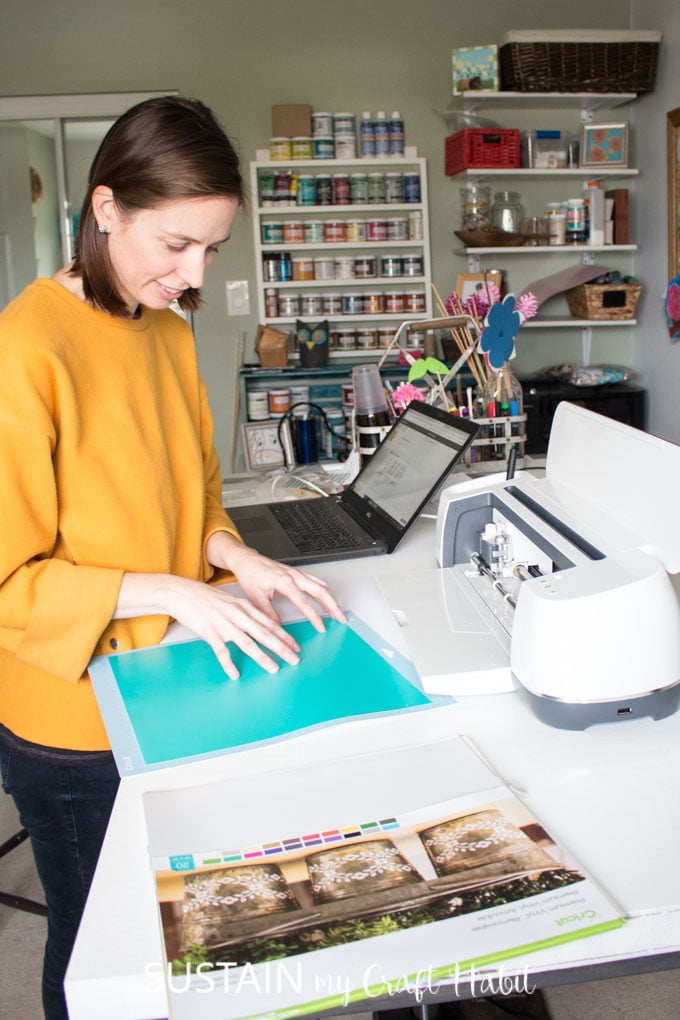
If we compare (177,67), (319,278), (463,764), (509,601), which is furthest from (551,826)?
(177,67)

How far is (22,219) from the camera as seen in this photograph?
4723 mm

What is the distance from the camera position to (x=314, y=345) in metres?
4.40

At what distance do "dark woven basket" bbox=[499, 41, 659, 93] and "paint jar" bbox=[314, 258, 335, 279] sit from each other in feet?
3.66

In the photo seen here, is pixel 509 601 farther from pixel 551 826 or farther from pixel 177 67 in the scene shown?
pixel 177 67

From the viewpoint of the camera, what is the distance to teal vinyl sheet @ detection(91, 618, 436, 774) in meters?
0.92

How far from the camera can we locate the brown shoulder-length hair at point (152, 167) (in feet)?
3.36

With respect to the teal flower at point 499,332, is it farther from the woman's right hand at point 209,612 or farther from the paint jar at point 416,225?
the paint jar at point 416,225

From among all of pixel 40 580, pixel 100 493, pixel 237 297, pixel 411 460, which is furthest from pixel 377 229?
pixel 40 580

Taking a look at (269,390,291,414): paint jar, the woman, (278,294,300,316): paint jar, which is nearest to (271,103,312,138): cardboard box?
(278,294,300,316): paint jar

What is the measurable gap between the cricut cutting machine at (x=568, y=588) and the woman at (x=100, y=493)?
177 millimetres

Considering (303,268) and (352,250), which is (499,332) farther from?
(352,250)

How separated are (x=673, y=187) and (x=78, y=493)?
3881 mm

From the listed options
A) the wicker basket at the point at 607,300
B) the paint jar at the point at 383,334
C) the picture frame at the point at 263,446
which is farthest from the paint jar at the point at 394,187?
the picture frame at the point at 263,446

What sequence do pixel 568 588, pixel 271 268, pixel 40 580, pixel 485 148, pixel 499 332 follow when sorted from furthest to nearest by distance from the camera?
pixel 271 268 → pixel 485 148 → pixel 499 332 → pixel 40 580 → pixel 568 588
